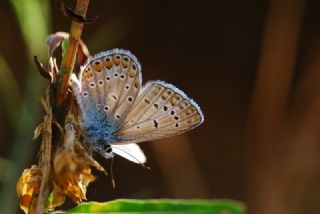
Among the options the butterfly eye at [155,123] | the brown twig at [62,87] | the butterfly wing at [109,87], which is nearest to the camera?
the brown twig at [62,87]

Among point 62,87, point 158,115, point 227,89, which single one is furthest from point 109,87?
point 227,89

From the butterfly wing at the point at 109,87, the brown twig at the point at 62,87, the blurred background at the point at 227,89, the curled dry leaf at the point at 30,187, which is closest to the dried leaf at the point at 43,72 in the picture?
the brown twig at the point at 62,87

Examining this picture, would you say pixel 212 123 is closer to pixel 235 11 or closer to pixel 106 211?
pixel 235 11

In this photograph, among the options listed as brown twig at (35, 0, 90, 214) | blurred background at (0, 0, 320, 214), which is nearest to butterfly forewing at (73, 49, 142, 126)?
brown twig at (35, 0, 90, 214)

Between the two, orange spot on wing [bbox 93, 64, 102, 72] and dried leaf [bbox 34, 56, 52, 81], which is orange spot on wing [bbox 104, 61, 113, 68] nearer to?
orange spot on wing [bbox 93, 64, 102, 72]

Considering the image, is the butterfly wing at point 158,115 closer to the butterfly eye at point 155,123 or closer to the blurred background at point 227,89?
the butterfly eye at point 155,123
